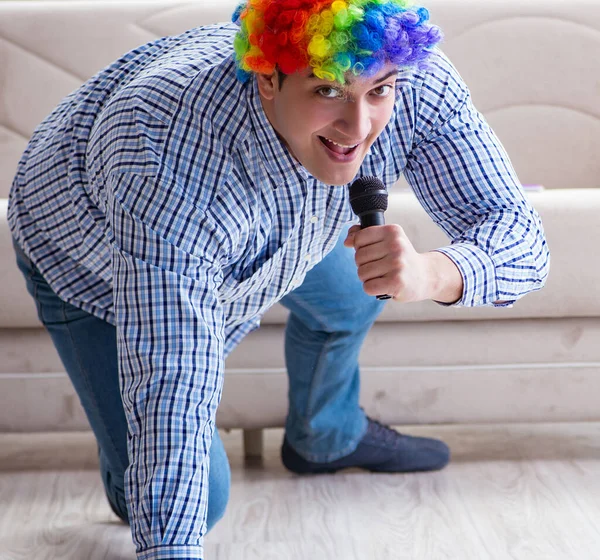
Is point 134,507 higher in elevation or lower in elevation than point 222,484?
higher

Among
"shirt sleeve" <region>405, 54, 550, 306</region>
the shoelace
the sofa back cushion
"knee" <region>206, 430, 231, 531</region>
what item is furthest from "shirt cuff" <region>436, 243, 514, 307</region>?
the sofa back cushion

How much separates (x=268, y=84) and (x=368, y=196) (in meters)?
0.18

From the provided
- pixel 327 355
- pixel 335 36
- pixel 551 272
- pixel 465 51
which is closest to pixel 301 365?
pixel 327 355

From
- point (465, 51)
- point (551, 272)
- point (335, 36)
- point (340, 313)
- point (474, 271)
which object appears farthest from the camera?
point (465, 51)

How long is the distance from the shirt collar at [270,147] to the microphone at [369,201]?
0.34 feet

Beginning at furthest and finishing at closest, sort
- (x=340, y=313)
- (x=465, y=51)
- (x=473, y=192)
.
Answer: (x=465, y=51)
(x=340, y=313)
(x=473, y=192)

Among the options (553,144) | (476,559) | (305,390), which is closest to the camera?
(476,559)

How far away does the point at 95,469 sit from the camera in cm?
186

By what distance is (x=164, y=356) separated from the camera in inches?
41.2

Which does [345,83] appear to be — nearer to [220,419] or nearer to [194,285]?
[194,285]

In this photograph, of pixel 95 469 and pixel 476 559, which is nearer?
pixel 476 559

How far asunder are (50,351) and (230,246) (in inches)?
31.7

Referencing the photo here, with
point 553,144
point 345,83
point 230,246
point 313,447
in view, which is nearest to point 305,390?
point 313,447

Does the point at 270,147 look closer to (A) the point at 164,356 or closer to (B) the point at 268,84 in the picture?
(B) the point at 268,84
